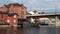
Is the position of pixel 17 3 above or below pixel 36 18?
above

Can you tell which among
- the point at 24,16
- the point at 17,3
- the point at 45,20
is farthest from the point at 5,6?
the point at 45,20

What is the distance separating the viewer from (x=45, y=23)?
50844 millimetres

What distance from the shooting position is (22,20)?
45812 mm

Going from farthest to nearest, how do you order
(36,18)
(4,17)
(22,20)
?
(36,18), (22,20), (4,17)

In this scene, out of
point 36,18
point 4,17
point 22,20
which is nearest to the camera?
point 4,17

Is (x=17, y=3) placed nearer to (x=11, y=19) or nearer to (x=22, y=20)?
(x=22, y=20)

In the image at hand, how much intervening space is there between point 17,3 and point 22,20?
6640mm

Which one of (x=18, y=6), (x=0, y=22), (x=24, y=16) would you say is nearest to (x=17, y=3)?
(x=18, y=6)

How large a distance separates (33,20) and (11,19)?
950 centimetres

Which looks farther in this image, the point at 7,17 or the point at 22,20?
the point at 22,20

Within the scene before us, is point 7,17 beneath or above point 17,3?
beneath

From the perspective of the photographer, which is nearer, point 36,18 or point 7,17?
point 7,17

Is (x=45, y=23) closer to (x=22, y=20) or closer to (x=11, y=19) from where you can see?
(x=22, y=20)

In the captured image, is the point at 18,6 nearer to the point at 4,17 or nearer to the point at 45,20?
the point at 45,20
